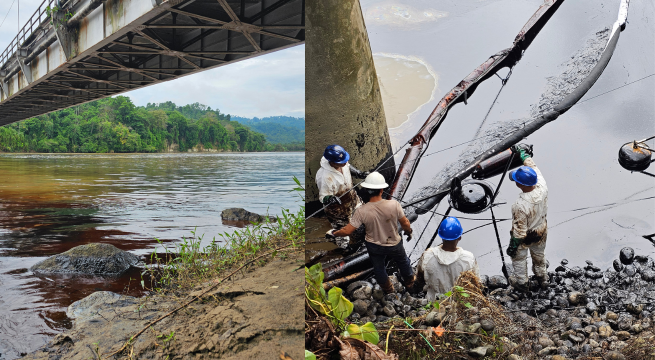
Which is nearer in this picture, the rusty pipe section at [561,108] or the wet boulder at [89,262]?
the rusty pipe section at [561,108]

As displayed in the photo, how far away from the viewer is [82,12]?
1209 cm

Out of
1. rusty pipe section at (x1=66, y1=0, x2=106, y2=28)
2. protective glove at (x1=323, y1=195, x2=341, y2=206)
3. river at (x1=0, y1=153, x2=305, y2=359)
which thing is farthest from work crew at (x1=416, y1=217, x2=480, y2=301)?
rusty pipe section at (x1=66, y1=0, x2=106, y2=28)

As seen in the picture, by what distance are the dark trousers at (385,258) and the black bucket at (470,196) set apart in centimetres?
57

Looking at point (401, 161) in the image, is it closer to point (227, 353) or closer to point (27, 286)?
point (227, 353)

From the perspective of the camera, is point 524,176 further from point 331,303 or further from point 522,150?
point 331,303

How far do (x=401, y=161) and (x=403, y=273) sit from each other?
911 mm

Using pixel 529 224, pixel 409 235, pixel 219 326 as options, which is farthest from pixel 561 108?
pixel 219 326

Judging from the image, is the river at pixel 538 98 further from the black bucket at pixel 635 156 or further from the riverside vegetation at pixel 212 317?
the riverside vegetation at pixel 212 317

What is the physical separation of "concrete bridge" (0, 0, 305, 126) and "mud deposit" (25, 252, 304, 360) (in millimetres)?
6562

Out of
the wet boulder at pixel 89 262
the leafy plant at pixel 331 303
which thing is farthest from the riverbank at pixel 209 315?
the wet boulder at pixel 89 262

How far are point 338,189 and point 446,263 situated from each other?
3.29ft

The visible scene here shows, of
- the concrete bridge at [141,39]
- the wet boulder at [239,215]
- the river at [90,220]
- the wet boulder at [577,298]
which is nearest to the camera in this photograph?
the wet boulder at [577,298]

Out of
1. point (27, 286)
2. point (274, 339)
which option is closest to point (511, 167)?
point (274, 339)

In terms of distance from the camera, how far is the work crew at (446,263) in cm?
315
